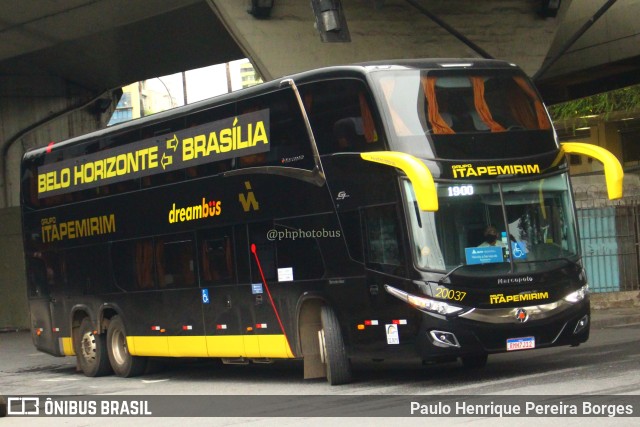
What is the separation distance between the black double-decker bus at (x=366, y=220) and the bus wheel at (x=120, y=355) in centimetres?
122

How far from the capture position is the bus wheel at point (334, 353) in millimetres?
13523

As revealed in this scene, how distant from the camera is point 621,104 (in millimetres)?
49875

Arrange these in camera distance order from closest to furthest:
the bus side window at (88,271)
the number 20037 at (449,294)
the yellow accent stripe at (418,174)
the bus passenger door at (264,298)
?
the yellow accent stripe at (418,174), the number 20037 at (449,294), the bus passenger door at (264,298), the bus side window at (88,271)

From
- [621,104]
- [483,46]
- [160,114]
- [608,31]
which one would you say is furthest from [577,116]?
[160,114]

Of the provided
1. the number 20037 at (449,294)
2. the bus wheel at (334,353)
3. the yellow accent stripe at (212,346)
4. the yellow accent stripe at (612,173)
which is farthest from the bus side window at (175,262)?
the yellow accent stripe at (612,173)

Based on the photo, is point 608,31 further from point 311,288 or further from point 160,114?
point 311,288

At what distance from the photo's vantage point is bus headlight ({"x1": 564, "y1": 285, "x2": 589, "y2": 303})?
1285cm

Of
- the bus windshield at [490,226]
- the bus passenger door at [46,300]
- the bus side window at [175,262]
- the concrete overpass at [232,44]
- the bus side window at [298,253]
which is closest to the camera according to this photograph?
the bus windshield at [490,226]

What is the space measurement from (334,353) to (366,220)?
1.73 m

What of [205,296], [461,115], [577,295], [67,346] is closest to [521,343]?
[577,295]

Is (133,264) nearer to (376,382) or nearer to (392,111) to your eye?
(376,382)

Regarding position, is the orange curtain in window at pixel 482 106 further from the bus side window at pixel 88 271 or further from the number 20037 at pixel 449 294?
the bus side window at pixel 88 271

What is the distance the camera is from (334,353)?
13531 millimetres

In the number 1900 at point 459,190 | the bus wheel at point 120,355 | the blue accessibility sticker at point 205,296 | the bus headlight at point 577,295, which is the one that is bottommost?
the bus wheel at point 120,355
